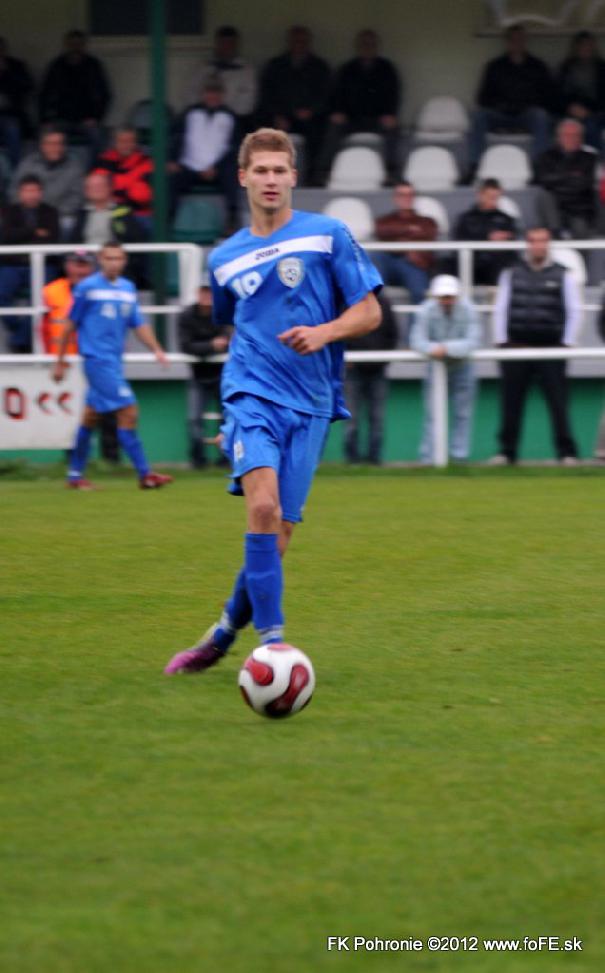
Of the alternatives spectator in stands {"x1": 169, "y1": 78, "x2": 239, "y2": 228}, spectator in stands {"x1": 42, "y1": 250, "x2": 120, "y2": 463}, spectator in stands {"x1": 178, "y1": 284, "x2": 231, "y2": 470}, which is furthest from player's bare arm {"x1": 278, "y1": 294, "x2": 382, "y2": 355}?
spectator in stands {"x1": 169, "y1": 78, "x2": 239, "y2": 228}

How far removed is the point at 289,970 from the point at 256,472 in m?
2.47

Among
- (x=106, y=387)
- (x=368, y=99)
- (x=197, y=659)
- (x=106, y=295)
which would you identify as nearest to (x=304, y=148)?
(x=368, y=99)

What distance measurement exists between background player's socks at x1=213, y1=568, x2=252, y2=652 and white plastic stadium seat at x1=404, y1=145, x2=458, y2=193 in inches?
479

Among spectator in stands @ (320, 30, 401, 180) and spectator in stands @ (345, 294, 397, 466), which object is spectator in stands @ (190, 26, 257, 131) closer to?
spectator in stands @ (320, 30, 401, 180)

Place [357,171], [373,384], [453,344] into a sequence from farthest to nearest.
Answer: [357,171], [373,384], [453,344]

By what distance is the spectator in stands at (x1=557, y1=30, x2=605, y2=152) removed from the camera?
728 inches

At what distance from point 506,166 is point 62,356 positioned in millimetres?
5902

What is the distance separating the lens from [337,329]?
5707 mm

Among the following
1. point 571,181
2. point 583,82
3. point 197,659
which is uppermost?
point 583,82

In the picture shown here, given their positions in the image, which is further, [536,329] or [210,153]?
[210,153]

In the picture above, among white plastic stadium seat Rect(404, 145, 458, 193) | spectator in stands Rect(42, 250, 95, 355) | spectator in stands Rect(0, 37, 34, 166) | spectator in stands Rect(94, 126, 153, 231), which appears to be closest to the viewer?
spectator in stands Rect(42, 250, 95, 355)

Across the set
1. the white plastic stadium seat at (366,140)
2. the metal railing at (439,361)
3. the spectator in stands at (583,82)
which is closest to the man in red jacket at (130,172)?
the white plastic stadium seat at (366,140)

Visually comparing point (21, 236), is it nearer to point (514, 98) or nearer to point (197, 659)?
point (514, 98)

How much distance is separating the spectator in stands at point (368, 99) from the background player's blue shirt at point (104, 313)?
484 cm
